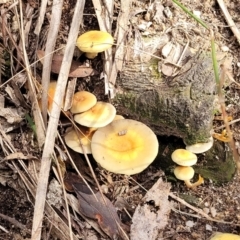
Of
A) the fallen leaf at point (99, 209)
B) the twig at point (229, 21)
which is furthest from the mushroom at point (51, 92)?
the twig at point (229, 21)

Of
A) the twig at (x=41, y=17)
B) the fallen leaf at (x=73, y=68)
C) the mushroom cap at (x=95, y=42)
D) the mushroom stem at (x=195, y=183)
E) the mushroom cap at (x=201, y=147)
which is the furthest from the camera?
the mushroom stem at (x=195, y=183)

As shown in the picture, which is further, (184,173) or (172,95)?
(184,173)

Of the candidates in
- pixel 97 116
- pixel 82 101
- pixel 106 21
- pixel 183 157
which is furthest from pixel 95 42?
pixel 183 157

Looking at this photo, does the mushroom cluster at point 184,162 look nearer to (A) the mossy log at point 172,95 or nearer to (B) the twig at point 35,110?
(A) the mossy log at point 172,95

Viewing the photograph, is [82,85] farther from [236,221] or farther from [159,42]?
[236,221]

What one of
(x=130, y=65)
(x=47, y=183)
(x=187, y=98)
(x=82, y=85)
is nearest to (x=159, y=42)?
(x=130, y=65)

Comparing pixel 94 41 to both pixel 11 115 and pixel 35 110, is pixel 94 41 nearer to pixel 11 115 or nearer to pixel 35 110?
pixel 35 110

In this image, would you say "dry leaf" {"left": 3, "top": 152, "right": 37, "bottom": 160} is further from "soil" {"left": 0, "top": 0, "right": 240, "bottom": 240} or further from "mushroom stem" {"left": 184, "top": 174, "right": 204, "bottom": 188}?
"mushroom stem" {"left": 184, "top": 174, "right": 204, "bottom": 188}
